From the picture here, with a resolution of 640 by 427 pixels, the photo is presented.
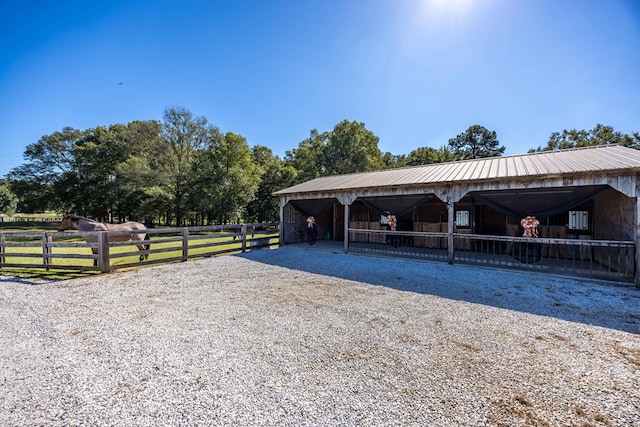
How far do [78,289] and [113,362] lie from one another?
385 centimetres

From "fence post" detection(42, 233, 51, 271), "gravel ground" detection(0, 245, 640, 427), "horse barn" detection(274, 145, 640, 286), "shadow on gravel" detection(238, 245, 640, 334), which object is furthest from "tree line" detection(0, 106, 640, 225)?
"gravel ground" detection(0, 245, 640, 427)

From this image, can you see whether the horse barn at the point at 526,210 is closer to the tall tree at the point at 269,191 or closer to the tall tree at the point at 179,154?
the tall tree at the point at 179,154

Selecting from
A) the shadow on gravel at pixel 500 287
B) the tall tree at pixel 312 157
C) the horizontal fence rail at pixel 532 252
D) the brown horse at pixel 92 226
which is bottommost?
the shadow on gravel at pixel 500 287

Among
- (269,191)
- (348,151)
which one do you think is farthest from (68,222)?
(348,151)

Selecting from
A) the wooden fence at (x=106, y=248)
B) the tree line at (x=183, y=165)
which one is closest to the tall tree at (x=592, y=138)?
the tree line at (x=183, y=165)

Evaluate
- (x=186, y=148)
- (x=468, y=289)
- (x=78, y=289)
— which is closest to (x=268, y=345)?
(x=468, y=289)

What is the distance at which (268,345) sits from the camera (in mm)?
3113

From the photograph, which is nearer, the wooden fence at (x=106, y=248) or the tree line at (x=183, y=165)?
the wooden fence at (x=106, y=248)

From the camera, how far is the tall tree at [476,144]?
3344 cm

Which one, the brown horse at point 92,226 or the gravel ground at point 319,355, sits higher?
the brown horse at point 92,226

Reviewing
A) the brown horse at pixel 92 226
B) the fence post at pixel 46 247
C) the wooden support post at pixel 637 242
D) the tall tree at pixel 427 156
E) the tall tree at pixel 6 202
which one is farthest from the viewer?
the tall tree at pixel 6 202

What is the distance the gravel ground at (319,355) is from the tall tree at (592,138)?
28062mm

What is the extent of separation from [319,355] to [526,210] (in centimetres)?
708

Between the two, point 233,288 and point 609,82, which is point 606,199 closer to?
point 609,82
